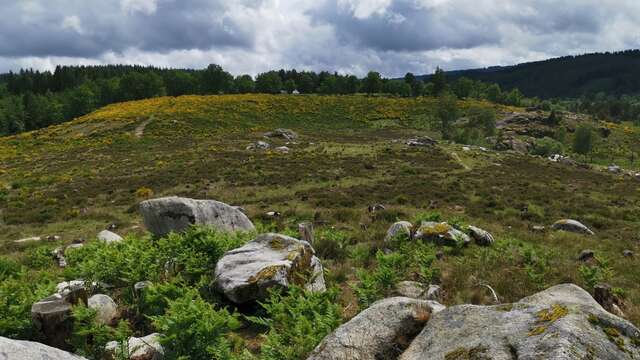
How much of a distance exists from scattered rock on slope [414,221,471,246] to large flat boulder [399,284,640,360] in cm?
913

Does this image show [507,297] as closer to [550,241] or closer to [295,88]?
[550,241]

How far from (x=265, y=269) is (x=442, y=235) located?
311 inches

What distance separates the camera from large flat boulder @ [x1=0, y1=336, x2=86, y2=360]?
484cm

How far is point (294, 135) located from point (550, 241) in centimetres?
5207

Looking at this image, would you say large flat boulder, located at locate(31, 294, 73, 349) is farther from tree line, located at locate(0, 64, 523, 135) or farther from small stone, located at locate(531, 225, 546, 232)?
tree line, located at locate(0, 64, 523, 135)

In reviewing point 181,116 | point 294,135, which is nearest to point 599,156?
point 294,135

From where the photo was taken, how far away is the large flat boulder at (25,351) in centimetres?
484

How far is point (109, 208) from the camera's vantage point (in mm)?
27594

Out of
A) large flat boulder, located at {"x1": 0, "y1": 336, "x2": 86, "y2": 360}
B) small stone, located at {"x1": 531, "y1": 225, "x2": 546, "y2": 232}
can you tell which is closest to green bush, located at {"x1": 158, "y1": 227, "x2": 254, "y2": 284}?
large flat boulder, located at {"x1": 0, "y1": 336, "x2": 86, "y2": 360}

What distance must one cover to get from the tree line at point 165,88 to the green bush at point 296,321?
10256cm

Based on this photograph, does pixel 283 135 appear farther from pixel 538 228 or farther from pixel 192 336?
pixel 192 336

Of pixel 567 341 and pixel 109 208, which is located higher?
pixel 567 341

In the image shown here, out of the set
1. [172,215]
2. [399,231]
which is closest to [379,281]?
[399,231]

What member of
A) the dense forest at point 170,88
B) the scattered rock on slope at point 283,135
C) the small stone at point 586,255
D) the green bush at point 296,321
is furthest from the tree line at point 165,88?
the green bush at point 296,321
